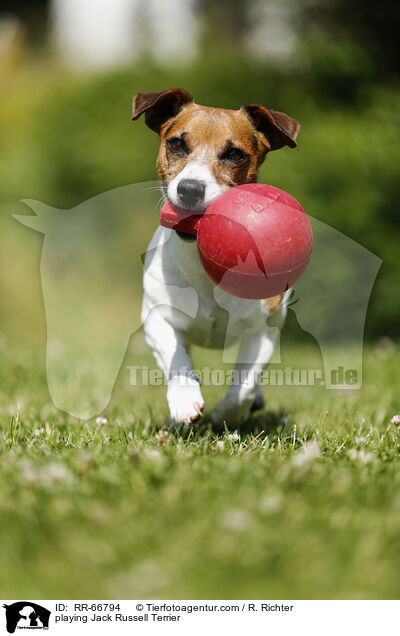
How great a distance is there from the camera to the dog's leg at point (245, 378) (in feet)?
12.0

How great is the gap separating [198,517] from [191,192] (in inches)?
64.1

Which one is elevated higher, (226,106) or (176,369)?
(226,106)

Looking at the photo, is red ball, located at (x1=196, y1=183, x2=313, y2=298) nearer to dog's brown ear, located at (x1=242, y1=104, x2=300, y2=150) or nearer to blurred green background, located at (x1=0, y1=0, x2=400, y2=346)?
dog's brown ear, located at (x1=242, y1=104, x2=300, y2=150)

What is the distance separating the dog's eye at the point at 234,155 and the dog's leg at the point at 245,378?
95 cm

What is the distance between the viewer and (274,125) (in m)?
3.69

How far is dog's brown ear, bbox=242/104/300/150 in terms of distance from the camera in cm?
366

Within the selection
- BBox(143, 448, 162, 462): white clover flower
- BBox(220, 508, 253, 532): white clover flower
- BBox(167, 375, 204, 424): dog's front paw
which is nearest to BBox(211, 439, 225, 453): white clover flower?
BBox(167, 375, 204, 424): dog's front paw

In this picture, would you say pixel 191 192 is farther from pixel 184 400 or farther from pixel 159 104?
pixel 184 400

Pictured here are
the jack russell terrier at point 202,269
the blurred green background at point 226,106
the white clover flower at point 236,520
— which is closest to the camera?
the white clover flower at point 236,520

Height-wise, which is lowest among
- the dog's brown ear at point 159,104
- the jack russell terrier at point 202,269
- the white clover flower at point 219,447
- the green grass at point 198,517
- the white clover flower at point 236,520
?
the white clover flower at point 219,447

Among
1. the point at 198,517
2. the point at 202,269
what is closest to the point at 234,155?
the point at 202,269

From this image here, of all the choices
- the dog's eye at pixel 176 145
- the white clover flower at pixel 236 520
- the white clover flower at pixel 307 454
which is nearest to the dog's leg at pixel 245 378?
the white clover flower at pixel 307 454

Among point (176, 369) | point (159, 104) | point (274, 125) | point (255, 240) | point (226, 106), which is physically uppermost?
point (226, 106)

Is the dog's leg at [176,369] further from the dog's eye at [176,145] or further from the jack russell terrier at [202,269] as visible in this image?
the dog's eye at [176,145]
